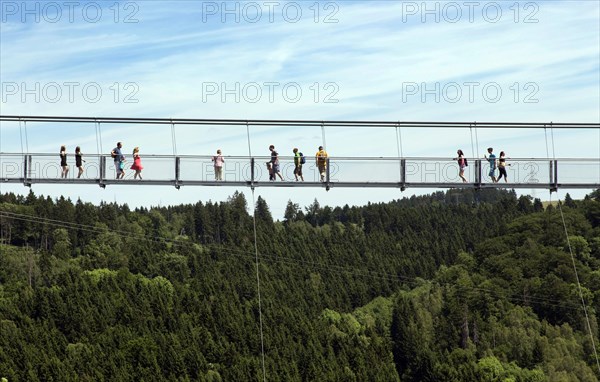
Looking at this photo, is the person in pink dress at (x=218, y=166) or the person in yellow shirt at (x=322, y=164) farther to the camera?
the person in yellow shirt at (x=322, y=164)

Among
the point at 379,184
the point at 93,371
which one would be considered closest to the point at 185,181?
the point at 379,184

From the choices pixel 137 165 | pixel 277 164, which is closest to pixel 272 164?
pixel 277 164

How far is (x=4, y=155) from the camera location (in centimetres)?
5134

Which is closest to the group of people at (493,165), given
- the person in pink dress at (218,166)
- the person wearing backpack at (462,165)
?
the person wearing backpack at (462,165)

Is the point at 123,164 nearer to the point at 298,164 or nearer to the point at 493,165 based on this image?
the point at 298,164

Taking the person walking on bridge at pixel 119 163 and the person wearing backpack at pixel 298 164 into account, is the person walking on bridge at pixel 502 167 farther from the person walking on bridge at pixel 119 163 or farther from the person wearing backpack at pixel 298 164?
the person walking on bridge at pixel 119 163

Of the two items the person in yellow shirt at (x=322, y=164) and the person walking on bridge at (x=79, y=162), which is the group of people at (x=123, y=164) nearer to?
the person walking on bridge at (x=79, y=162)

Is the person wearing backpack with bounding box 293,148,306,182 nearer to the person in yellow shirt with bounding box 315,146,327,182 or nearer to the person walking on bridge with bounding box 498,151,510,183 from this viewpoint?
the person in yellow shirt with bounding box 315,146,327,182

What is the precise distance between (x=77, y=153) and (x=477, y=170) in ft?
56.1

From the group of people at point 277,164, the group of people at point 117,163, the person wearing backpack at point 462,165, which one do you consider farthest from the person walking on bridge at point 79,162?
the person wearing backpack at point 462,165

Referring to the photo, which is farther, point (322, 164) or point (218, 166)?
point (322, 164)

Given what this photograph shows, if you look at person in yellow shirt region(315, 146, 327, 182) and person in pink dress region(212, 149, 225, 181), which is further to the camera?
person in yellow shirt region(315, 146, 327, 182)

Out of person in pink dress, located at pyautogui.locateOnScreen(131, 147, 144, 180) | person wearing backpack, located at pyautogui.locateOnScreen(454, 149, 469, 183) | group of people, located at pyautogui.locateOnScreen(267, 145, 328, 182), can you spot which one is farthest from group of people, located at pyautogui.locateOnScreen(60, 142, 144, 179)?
person wearing backpack, located at pyautogui.locateOnScreen(454, 149, 469, 183)

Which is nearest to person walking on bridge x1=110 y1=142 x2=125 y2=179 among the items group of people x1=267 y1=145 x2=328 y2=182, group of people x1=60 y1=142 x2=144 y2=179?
group of people x1=60 y1=142 x2=144 y2=179
